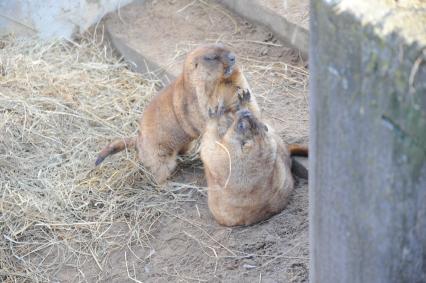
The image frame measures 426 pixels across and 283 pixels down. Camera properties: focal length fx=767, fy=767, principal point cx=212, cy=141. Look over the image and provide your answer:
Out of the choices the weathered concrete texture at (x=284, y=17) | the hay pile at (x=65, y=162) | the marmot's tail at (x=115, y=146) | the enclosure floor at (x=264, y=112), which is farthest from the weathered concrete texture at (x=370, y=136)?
the weathered concrete texture at (x=284, y=17)

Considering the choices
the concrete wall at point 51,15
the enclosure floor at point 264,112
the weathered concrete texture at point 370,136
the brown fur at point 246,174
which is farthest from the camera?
the concrete wall at point 51,15

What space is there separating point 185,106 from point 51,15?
2.98 m

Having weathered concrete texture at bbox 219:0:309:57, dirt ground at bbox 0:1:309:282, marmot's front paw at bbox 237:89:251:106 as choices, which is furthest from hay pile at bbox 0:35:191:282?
weathered concrete texture at bbox 219:0:309:57

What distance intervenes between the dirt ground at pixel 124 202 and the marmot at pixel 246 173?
123 millimetres

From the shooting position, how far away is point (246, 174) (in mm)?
5238

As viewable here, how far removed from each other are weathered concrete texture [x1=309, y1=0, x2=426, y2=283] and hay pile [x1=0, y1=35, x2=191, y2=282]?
11.1 ft

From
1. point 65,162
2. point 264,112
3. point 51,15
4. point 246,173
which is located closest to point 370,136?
point 246,173

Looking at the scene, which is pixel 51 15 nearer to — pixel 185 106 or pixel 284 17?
pixel 284 17

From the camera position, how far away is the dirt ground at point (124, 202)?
529 cm

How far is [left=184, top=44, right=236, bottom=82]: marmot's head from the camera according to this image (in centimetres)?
589

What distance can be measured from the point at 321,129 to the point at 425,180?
37 cm

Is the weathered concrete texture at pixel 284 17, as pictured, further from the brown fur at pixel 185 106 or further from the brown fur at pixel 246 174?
the brown fur at pixel 246 174

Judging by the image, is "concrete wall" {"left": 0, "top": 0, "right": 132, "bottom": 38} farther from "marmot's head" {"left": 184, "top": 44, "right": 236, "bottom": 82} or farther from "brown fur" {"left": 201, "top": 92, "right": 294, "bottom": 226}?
"brown fur" {"left": 201, "top": 92, "right": 294, "bottom": 226}

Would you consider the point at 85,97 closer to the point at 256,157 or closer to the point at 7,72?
the point at 7,72
